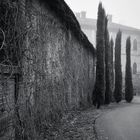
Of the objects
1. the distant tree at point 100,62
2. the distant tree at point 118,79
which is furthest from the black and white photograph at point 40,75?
the distant tree at point 118,79

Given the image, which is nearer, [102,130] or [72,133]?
[72,133]

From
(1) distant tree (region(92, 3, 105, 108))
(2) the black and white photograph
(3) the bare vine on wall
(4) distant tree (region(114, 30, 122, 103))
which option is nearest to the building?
(4) distant tree (region(114, 30, 122, 103))

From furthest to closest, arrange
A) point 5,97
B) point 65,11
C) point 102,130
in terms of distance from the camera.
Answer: point 65,11 < point 102,130 < point 5,97

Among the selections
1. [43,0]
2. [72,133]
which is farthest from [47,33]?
[72,133]

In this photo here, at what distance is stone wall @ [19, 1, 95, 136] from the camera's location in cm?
578

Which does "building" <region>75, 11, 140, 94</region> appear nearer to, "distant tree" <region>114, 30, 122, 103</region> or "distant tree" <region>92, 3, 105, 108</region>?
"distant tree" <region>114, 30, 122, 103</region>

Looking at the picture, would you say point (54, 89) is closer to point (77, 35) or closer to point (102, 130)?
point (102, 130)

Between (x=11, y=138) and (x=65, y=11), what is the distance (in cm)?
527

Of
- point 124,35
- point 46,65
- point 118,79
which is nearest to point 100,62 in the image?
point 118,79

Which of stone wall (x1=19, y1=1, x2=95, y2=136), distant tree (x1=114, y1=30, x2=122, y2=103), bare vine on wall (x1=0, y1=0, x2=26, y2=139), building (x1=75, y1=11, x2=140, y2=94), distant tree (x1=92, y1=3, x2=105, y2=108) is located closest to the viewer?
bare vine on wall (x1=0, y1=0, x2=26, y2=139)

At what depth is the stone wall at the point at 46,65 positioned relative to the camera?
5.78 metres

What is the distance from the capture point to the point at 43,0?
7.05 meters

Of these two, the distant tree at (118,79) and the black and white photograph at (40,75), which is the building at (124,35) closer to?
the distant tree at (118,79)

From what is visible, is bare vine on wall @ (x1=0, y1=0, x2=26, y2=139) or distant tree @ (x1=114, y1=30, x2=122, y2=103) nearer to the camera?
bare vine on wall @ (x1=0, y1=0, x2=26, y2=139)
